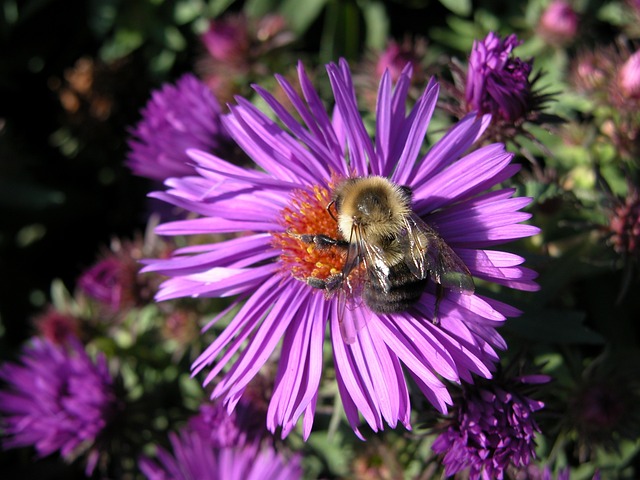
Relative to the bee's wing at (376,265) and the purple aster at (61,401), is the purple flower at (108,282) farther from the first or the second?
the bee's wing at (376,265)

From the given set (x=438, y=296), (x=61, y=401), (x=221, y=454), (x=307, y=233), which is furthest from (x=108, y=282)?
(x=438, y=296)

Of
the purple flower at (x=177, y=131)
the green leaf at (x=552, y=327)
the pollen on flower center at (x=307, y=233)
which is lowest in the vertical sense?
the green leaf at (x=552, y=327)

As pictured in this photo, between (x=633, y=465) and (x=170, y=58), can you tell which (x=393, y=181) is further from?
(x=170, y=58)

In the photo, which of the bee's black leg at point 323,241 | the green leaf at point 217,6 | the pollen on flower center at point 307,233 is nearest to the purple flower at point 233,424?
the pollen on flower center at point 307,233

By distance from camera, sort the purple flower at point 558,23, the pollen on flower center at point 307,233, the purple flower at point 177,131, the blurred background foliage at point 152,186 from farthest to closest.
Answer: the purple flower at point 558,23 < the purple flower at point 177,131 < the blurred background foliage at point 152,186 < the pollen on flower center at point 307,233

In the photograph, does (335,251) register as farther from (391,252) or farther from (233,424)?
(233,424)

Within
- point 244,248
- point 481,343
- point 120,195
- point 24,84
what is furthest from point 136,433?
point 24,84
